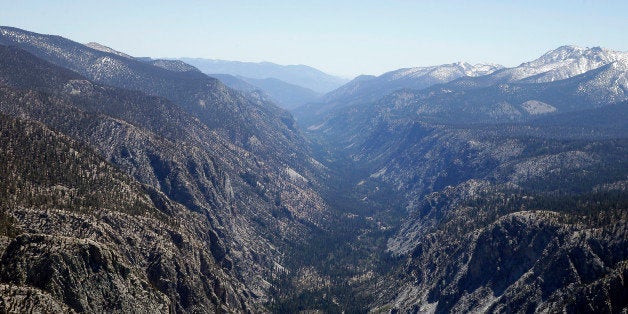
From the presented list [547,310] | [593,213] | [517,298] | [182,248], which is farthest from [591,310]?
[182,248]

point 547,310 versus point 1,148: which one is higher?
point 1,148

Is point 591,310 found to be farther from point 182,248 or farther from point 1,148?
point 1,148

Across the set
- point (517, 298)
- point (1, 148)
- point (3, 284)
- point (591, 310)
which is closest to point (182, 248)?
point (1, 148)

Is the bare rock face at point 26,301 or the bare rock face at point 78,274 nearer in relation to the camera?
the bare rock face at point 26,301

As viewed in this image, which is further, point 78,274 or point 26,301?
point 78,274

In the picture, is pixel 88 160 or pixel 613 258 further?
pixel 88 160

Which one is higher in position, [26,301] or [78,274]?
[26,301]

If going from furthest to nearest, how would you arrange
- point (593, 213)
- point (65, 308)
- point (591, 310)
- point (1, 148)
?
point (593, 213) < point (1, 148) < point (591, 310) < point (65, 308)

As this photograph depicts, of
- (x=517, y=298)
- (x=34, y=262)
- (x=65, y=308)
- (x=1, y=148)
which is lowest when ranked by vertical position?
(x=517, y=298)

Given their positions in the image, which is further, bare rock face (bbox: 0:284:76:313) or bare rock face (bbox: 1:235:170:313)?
bare rock face (bbox: 1:235:170:313)

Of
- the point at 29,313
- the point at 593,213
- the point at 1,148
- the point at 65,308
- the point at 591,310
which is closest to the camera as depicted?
the point at 29,313

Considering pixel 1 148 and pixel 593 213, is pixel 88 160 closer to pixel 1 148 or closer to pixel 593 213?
pixel 1 148
